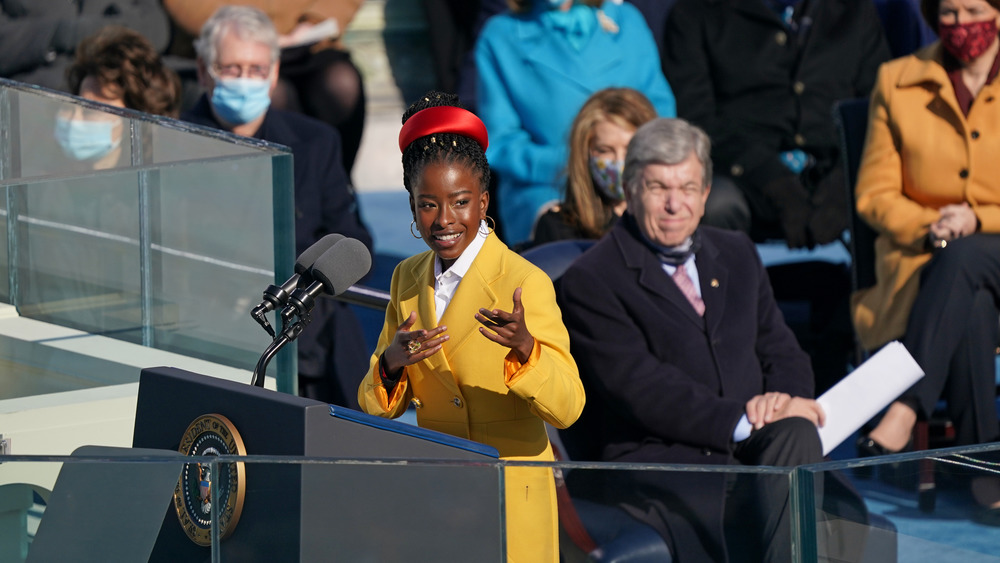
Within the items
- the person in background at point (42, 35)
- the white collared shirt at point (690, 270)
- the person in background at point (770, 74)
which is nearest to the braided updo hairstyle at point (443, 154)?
the white collared shirt at point (690, 270)

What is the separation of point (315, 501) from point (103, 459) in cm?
28

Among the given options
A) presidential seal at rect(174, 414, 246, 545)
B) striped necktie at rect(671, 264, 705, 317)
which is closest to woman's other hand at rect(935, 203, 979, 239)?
striped necktie at rect(671, 264, 705, 317)

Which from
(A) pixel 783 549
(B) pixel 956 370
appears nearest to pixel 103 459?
(A) pixel 783 549

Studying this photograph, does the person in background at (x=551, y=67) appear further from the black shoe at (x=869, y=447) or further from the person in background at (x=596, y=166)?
the black shoe at (x=869, y=447)

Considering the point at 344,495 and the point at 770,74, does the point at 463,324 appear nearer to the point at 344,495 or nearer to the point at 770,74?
the point at 344,495

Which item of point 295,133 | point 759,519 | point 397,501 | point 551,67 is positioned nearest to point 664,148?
point 295,133

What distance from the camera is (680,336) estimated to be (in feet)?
10.4

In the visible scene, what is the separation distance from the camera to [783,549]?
1.75m

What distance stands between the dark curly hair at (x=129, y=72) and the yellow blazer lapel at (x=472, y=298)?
2.64m

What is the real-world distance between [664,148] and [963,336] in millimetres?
1240

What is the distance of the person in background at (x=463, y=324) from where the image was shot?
6.39ft

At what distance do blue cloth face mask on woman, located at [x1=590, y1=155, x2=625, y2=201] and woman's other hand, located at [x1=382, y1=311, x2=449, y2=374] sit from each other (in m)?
2.07

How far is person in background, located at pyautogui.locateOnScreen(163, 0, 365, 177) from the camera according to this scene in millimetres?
5520

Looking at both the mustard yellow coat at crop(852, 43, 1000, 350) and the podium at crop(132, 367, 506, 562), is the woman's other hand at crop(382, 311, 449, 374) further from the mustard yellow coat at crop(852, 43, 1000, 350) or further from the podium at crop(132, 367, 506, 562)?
the mustard yellow coat at crop(852, 43, 1000, 350)
